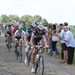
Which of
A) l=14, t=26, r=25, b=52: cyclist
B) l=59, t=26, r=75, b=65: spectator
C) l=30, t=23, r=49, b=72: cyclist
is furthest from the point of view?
l=14, t=26, r=25, b=52: cyclist

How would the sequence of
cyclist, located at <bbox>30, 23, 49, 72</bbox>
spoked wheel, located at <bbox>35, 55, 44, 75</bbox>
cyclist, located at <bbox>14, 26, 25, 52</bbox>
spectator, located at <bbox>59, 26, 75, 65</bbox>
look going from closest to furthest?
spoked wheel, located at <bbox>35, 55, 44, 75</bbox>
cyclist, located at <bbox>30, 23, 49, 72</bbox>
spectator, located at <bbox>59, 26, 75, 65</bbox>
cyclist, located at <bbox>14, 26, 25, 52</bbox>

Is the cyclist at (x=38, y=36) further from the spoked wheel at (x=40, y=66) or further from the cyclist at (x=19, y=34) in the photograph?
the cyclist at (x=19, y=34)

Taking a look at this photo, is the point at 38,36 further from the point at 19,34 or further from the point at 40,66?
the point at 19,34

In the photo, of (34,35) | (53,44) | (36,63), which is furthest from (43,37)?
(53,44)

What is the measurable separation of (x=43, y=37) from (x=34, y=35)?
13.5 inches

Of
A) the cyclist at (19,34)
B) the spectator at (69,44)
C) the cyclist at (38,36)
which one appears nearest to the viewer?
the cyclist at (38,36)

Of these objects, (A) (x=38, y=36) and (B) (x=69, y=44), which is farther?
(B) (x=69, y=44)

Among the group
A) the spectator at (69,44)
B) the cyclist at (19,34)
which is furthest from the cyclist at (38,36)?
the cyclist at (19,34)

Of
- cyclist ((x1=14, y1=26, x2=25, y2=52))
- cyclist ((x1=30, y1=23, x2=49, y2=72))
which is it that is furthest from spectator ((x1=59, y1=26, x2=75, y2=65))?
cyclist ((x1=30, y1=23, x2=49, y2=72))

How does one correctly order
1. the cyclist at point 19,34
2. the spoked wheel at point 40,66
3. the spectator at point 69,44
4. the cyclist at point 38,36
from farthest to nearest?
the cyclist at point 19,34
the spectator at point 69,44
the cyclist at point 38,36
the spoked wheel at point 40,66

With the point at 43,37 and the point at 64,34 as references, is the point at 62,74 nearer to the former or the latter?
the point at 43,37

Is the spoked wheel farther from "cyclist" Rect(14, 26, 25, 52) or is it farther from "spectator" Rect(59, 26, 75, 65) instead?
"cyclist" Rect(14, 26, 25, 52)

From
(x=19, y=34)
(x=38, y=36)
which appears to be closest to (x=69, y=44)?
(x=19, y=34)

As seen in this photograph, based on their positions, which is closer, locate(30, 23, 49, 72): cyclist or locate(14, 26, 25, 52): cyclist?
locate(30, 23, 49, 72): cyclist
